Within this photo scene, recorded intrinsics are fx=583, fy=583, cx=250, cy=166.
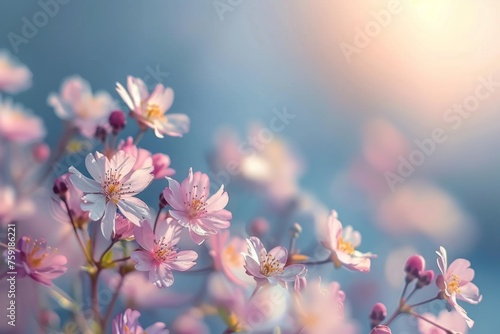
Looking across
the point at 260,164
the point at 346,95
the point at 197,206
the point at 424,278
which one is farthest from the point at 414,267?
the point at 346,95

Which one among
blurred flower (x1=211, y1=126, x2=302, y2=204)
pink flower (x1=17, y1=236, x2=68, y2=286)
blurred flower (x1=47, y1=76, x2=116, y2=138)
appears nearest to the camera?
pink flower (x1=17, y1=236, x2=68, y2=286)

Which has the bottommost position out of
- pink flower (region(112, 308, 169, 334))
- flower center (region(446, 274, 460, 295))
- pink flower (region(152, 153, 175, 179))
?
pink flower (region(112, 308, 169, 334))

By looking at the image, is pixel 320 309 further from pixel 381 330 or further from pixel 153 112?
pixel 153 112

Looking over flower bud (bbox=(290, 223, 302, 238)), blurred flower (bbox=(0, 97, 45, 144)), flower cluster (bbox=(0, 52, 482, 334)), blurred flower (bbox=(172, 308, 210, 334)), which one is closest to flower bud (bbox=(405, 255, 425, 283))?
flower cluster (bbox=(0, 52, 482, 334))

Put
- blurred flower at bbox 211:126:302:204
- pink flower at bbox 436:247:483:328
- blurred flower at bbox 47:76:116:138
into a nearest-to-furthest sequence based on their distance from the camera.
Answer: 1. pink flower at bbox 436:247:483:328
2. blurred flower at bbox 47:76:116:138
3. blurred flower at bbox 211:126:302:204

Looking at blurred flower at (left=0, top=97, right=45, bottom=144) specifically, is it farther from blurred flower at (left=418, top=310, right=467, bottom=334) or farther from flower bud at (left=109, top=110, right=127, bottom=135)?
blurred flower at (left=418, top=310, right=467, bottom=334)

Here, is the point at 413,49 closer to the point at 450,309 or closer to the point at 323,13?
the point at 323,13

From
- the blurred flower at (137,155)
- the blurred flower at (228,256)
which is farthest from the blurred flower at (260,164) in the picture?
the blurred flower at (137,155)
